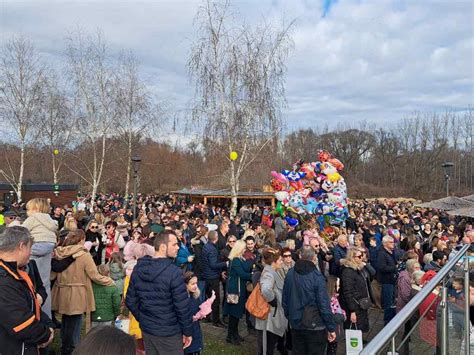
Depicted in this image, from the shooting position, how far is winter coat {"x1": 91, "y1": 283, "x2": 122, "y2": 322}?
552 cm

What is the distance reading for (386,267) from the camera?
7602 mm

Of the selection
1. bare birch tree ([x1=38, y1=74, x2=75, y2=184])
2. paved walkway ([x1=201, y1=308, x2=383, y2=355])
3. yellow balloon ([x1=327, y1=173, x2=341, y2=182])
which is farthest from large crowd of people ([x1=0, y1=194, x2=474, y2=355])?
bare birch tree ([x1=38, y1=74, x2=75, y2=184])

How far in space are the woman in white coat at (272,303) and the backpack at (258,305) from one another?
78 millimetres

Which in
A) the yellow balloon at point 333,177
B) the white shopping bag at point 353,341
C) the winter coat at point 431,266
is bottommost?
the white shopping bag at point 353,341

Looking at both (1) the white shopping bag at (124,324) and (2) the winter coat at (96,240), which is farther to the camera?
(2) the winter coat at (96,240)

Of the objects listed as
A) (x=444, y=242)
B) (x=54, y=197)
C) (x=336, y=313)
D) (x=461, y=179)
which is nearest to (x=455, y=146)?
(x=461, y=179)

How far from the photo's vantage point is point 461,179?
63250mm

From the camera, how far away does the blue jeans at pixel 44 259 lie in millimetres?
4824

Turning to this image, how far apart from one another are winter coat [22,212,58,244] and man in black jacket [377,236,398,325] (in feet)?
18.0

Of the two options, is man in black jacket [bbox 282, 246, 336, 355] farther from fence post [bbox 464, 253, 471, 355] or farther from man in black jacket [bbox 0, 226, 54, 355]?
man in black jacket [bbox 0, 226, 54, 355]

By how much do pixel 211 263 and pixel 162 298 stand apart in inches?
133

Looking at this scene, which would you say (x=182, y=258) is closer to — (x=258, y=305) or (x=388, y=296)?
(x=258, y=305)

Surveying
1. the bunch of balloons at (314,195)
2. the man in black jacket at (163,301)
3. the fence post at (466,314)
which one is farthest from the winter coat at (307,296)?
the bunch of balloons at (314,195)

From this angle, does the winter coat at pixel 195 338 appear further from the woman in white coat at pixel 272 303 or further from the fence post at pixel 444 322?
the fence post at pixel 444 322
